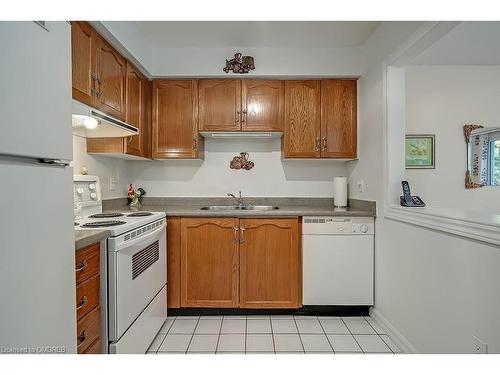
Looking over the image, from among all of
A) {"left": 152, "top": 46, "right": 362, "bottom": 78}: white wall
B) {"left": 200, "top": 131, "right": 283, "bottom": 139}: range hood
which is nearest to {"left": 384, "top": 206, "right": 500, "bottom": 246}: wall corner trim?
{"left": 200, "top": 131, "right": 283, "bottom": 139}: range hood

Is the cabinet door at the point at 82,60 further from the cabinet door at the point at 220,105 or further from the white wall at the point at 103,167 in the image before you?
the cabinet door at the point at 220,105

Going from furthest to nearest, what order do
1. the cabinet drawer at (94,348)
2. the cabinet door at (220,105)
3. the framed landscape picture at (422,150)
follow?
the framed landscape picture at (422,150)
the cabinet door at (220,105)
the cabinet drawer at (94,348)

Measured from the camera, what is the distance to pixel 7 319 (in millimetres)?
605

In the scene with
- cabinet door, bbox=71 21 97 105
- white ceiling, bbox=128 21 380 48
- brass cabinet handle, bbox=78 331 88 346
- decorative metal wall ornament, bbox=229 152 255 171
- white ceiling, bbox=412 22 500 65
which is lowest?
brass cabinet handle, bbox=78 331 88 346

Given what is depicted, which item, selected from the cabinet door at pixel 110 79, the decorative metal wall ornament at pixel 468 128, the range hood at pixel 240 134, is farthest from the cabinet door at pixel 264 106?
the decorative metal wall ornament at pixel 468 128

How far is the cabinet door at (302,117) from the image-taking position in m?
2.74

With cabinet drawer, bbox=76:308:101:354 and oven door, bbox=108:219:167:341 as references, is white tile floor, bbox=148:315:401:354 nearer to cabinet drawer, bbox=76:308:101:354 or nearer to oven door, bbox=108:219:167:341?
oven door, bbox=108:219:167:341

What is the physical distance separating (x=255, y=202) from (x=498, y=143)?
2492mm

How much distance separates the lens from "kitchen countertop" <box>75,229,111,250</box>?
47.6 inches

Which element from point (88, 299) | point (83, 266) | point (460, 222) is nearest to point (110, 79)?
point (83, 266)

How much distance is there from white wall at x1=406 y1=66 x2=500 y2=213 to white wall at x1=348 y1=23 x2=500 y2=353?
72 centimetres

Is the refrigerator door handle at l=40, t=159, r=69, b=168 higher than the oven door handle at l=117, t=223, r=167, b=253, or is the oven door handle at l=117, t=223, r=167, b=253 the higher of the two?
the refrigerator door handle at l=40, t=159, r=69, b=168

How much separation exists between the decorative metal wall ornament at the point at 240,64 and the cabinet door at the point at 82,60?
1144mm

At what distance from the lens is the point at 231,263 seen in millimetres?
2473
